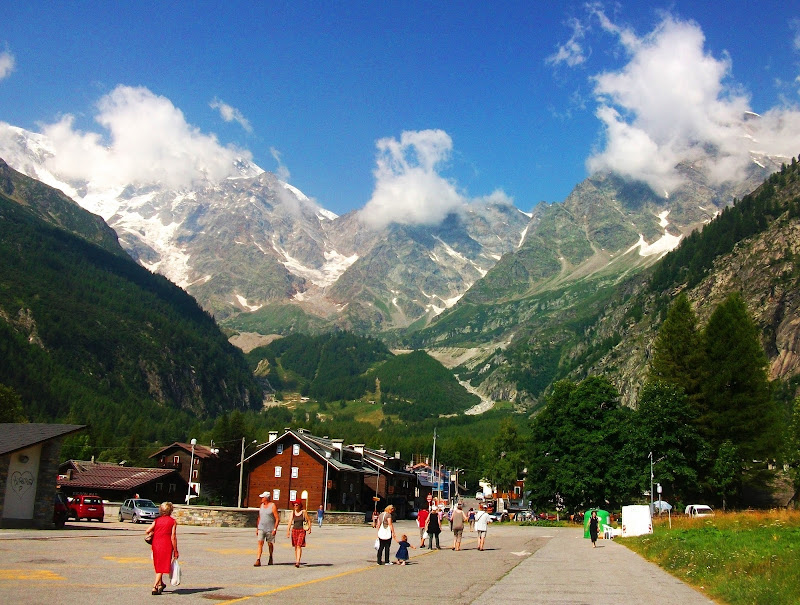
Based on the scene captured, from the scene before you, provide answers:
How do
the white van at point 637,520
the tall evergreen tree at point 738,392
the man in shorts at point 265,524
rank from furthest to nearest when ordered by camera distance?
the tall evergreen tree at point 738,392 < the white van at point 637,520 < the man in shorts at point 265,524

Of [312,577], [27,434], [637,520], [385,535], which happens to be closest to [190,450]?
[27,434]

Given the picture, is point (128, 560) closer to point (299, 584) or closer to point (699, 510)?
point (299, 584)

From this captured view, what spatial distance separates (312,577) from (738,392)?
56.8 m

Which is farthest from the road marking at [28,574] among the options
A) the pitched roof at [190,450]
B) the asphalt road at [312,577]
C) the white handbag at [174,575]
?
the pitched roof at [190,450]

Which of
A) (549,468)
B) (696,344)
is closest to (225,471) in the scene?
(549,468)

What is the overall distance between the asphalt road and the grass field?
75 cm

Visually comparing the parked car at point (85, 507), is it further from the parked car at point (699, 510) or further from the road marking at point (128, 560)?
the parked car at point (699, 510)

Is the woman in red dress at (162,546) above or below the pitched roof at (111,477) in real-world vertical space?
below

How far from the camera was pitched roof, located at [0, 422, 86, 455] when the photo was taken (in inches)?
1373

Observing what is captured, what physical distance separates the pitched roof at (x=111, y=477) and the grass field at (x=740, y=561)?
69.9 metres

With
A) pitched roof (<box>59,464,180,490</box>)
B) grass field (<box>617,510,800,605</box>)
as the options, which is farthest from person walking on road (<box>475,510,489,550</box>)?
pitched roof (<box>59,464,180,490</box>)

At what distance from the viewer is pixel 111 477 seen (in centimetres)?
8962

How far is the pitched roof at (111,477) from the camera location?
85062mm

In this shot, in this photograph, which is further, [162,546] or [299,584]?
[299,584]
